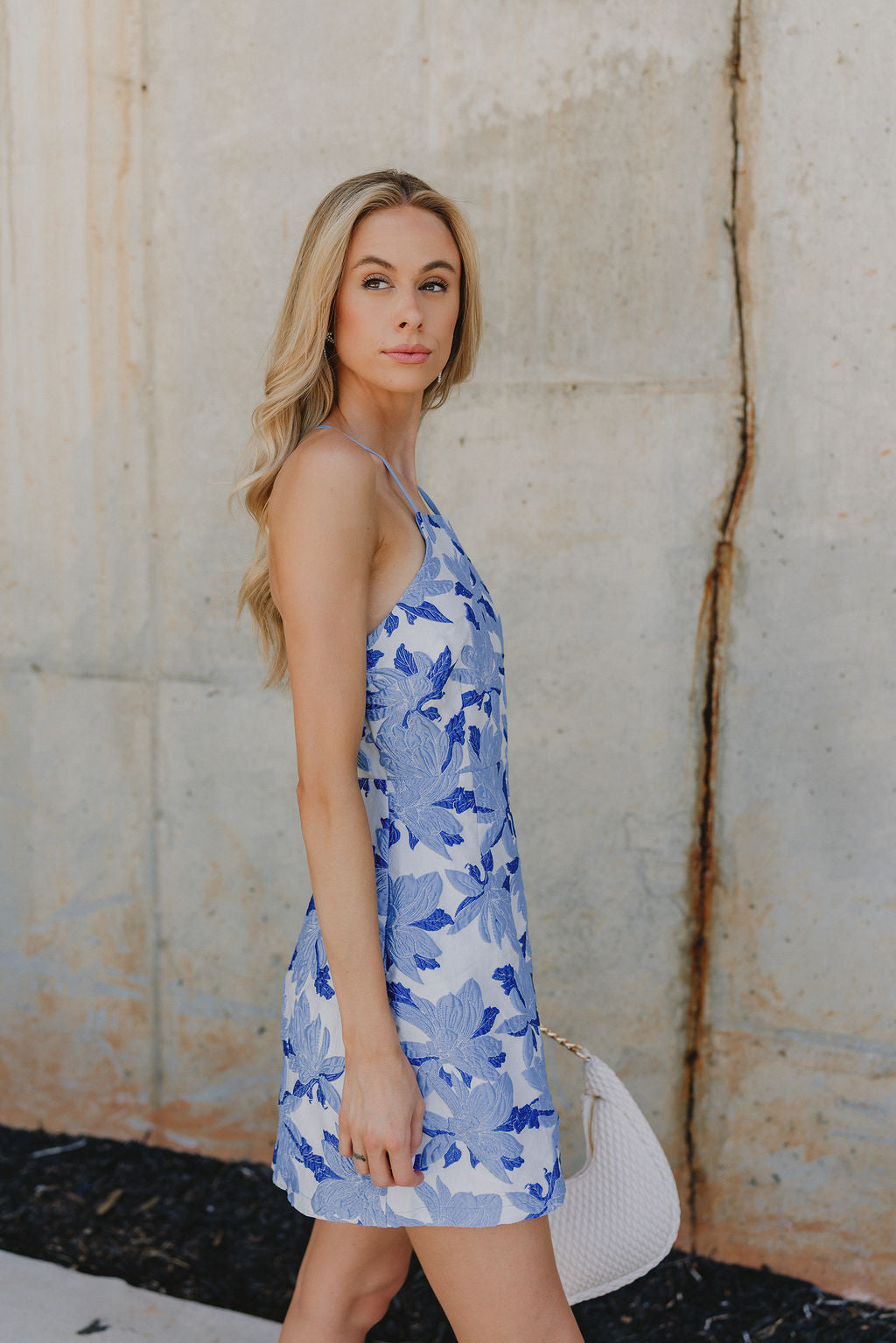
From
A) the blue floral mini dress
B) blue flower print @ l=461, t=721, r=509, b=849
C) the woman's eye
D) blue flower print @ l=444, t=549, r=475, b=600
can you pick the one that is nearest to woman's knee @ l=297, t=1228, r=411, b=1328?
the blue floral mini dress

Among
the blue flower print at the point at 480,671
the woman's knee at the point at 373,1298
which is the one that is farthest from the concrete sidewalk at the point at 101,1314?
the blue flower print at the point at 480,671

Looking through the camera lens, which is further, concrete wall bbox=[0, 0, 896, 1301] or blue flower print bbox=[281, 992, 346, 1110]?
concrete wall bbox=[0, 0, 896, 1301]

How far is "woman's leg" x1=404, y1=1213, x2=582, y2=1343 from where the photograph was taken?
1.43 metres

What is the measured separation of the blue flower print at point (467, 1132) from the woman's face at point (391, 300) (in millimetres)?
906

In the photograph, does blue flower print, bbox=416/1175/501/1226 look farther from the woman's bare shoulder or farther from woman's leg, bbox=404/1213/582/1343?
the woman's bare shoulder

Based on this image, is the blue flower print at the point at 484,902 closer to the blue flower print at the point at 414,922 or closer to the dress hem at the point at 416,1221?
the blue flower print at the point at 414,922

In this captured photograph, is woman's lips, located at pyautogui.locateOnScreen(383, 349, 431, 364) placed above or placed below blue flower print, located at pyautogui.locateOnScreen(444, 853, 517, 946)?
above

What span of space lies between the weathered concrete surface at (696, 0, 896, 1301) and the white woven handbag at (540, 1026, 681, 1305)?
0.85 meters

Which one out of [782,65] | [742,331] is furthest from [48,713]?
[782,65]

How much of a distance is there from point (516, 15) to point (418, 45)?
219 millimetres

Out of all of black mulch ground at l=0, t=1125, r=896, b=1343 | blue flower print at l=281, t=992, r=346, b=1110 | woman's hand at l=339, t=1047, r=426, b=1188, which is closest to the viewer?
woman's hand at l=339, t=1047, r=426, b=1188

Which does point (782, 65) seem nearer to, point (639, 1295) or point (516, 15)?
point (516, 15)

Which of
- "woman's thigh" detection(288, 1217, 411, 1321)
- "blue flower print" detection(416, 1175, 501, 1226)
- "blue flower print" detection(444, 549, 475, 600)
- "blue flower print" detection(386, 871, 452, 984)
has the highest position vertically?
"blue flower print" detection(444, 549, 475, 600)

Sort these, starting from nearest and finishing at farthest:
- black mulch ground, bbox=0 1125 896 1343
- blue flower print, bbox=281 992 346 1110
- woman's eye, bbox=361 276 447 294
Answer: blue flower print, bbox=281 992 346 1110 < woman's eye, bbox=361 276 447 294 < black mulch ground, bbox=0 1125 896 1343
